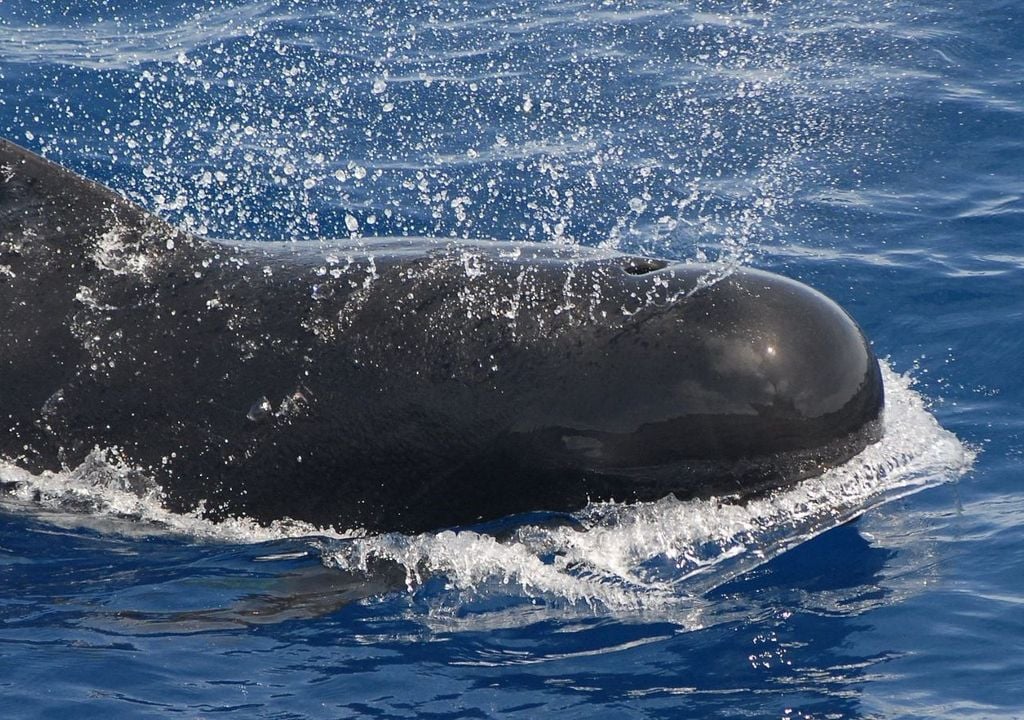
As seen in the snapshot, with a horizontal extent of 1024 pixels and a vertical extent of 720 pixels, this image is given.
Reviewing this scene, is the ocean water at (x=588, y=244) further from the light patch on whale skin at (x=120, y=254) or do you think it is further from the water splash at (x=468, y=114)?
the light patch on whale skin at (x=120, y=254)

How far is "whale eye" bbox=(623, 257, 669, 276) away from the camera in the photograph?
378 inches

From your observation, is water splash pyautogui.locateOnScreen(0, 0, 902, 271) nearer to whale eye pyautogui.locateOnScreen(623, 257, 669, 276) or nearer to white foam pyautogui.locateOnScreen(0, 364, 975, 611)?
whale eye pyautogui.locateOnScreen(623, 257, 669, 276)

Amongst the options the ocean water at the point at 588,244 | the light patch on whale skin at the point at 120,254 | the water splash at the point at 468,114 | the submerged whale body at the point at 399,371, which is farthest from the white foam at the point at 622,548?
the water splash at the point at 468,114

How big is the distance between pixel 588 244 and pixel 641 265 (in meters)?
5.58

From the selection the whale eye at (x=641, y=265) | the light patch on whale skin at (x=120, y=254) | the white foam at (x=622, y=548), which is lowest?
the white foam at (x=622, y=548)

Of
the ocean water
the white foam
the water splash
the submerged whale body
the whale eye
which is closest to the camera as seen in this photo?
the ocean water

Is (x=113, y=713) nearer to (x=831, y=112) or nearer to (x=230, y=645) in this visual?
(x=230, y=645)

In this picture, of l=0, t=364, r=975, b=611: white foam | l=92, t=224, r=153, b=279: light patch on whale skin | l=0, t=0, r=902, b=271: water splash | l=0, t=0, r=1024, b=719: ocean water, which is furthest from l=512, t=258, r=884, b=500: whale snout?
l=0, t=0, r=902, b=271: water splash

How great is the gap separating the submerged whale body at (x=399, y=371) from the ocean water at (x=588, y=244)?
30 cm

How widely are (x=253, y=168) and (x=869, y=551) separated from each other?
377 inches

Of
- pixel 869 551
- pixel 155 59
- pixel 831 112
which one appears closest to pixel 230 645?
pixel 869 551

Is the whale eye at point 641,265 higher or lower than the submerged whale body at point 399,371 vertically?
higher

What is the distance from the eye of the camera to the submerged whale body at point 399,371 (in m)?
9.04

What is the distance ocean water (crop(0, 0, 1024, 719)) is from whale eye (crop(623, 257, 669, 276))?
4.96 feet
